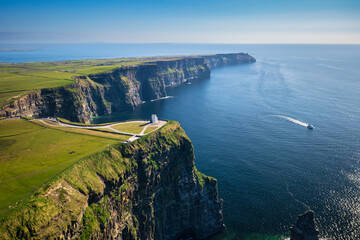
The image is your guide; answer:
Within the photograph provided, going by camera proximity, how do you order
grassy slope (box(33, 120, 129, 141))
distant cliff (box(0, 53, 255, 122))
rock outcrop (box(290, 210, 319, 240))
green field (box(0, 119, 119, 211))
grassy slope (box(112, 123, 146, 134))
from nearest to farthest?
1. green field (box(0, 119, 119, 211))
2. rock outcrop (box(290, 210, 319, 240))
3. grassy slope (box(33, 120, 129, 141))
4. grassy slope (box(112, 123, 146, 134))
5. distant cliff (box(0, 53, 255, 122))

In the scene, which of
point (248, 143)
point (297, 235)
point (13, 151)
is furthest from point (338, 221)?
point (13, 151)

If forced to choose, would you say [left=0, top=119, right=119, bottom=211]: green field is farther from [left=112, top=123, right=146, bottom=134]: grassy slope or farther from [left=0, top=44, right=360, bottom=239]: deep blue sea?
[left=0, top=44, right=360, bottom=239]: deep blue sea

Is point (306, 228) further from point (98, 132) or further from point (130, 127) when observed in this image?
point (98, 132)

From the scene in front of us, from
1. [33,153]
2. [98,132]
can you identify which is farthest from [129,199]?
[98,132]

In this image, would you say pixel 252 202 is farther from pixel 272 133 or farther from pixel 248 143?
pixel 272 133

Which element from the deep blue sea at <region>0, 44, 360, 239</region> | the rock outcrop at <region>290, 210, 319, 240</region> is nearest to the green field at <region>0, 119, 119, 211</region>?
the deep blue sea at <region>0, 44, 360, 239</region>

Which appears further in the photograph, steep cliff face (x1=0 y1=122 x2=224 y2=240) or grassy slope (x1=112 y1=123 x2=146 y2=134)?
grassy slope (x1=112 y1=123 x2=146 y2=134)

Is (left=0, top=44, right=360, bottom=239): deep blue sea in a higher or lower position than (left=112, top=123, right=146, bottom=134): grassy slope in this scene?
lower
